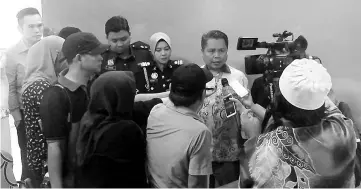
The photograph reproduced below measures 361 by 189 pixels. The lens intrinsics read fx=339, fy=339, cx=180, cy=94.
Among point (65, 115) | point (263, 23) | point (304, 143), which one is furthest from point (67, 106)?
point (263, 23)

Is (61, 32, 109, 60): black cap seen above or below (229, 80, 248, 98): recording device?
above

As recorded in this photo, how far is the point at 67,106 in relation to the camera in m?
1.23

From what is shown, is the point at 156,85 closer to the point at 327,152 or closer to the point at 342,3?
the point at 327,152

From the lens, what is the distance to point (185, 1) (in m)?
2.16

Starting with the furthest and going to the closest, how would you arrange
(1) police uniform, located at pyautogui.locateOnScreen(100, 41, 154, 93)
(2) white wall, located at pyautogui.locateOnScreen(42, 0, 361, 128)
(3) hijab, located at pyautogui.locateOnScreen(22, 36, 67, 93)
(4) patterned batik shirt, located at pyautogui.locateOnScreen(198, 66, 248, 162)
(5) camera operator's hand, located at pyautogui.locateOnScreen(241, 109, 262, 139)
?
(2) white wall, located at pyautogui.locateOnScreen(42, 0, 361, 128)
(1) police uniform, located at pyautogui.locateOnScreen(100, 41, 154, 93)
(4) patterned batik shirt, located at pyautogui.locateOnScreen(198, 66, 248, 162)
(5) camera operator's hand, located at pyautogui.locateOnScreen(241, 109, 262, 139)
(3) hijab, located at pyautogui.locateOnScreen(22, 36, 67, 93)

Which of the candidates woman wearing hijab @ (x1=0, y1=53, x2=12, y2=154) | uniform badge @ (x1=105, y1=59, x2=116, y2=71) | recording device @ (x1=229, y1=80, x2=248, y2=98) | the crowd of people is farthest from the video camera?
woman wearing hijab @ (x1=0, y1=53, x2=12, y2=154)

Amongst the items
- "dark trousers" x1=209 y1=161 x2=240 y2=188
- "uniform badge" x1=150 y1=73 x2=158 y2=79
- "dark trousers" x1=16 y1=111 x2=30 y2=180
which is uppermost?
"uniform badge" x1=150 y1=73 x2=158 y2=79

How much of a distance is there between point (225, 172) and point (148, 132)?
0.60 m

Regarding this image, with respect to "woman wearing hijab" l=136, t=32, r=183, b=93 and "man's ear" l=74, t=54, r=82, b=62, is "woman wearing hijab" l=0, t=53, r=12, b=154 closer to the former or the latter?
"man's ear" l=74, t=54, r=82, b=62

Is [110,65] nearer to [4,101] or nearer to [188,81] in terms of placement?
[4,101]

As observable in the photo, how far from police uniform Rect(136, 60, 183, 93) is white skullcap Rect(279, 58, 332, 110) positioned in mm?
776

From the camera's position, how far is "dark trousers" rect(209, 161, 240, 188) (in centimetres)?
160

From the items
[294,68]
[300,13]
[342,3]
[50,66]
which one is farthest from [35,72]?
[342,3]

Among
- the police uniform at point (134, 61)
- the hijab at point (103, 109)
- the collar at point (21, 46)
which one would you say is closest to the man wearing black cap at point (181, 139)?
the hijab at point (103, 109)
